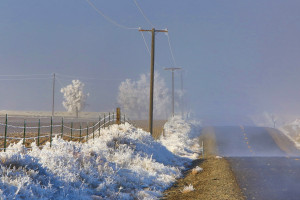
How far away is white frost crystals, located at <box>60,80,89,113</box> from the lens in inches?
5133

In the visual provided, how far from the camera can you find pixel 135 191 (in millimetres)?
14297

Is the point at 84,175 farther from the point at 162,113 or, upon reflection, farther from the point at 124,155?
the point at 162,113

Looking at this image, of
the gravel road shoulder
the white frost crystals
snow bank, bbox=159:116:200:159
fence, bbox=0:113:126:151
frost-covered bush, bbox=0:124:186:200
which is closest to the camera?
frost-covered bush, bbox=0:124:186:200

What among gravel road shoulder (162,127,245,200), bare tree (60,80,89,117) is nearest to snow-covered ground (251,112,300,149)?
gravel road shoulder (162,127,245,200)

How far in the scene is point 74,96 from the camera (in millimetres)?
131375

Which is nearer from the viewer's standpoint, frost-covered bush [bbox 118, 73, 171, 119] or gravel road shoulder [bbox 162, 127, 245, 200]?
gravel road shoulder [bbox 162, 127, 245, 200]

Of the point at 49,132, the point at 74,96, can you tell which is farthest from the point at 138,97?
the point at 49,132

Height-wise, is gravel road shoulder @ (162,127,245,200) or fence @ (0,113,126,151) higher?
fence @ (0,113,126,151)

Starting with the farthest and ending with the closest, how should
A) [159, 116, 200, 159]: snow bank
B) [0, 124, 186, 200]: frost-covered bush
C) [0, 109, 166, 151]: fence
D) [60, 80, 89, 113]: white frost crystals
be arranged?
[60, 80, 89, 113]: white frost crystals, [159, 116, 200, 159]: snow bank, [0, 109, 166, 151]: fence, [0, 124, 186, 200]: frost-covered bush

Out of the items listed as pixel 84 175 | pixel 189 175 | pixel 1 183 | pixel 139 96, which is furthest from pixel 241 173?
pixel 139 96

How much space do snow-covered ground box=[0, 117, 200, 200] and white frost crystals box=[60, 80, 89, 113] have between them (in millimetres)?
110019

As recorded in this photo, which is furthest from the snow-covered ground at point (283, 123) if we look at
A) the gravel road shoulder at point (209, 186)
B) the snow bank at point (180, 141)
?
the gravel road shoulder at point (209, 186)

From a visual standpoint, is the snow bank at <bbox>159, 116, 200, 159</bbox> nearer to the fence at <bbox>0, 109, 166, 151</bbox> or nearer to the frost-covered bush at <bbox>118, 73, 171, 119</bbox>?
the fence at <bbox>0, 109, 166, 151</bbox>

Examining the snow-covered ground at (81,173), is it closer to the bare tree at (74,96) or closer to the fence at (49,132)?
the fence at (49,132)
